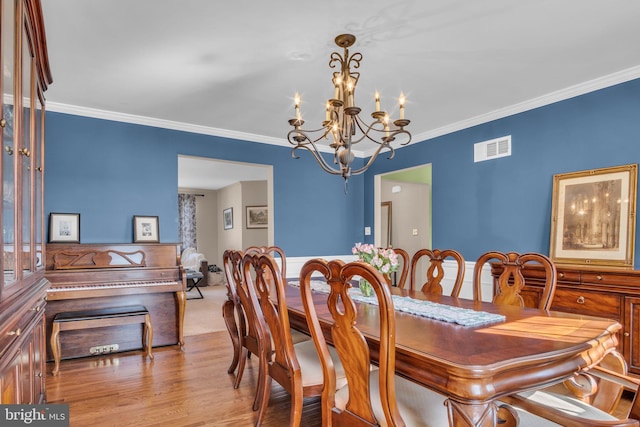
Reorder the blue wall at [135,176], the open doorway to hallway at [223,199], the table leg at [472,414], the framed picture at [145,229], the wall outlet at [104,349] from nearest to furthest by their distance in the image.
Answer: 1. the table leg at [472,414]
2. the wall outlet at [104,349]
3. the blue wall at [135,176]
4. the framed picture at [145,229]
5. the open doorway to hallway at [223,199]

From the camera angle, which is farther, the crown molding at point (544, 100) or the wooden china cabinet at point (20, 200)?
the crown molding at point (544, 100)

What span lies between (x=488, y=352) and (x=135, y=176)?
3.90 meters

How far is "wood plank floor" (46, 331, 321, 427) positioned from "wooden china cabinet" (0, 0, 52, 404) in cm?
53

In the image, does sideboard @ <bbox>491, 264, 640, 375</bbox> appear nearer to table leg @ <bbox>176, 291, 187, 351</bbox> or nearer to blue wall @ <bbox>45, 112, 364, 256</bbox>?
blue wall @ <bbox>45, 112, 364, 256</bbox>

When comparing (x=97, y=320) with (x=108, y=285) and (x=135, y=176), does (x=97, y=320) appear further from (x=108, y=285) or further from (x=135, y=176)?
(x=135, y=176)

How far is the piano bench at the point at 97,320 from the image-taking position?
123 inches

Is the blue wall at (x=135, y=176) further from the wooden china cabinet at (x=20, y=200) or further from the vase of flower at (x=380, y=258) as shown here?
the vase of flower at (x=380, y=258)

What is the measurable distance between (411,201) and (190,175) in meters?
4.46

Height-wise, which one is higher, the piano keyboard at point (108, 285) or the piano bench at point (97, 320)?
the piano keyboard at point (108, 285)

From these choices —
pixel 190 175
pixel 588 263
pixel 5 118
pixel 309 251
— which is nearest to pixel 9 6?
pixel 5 118

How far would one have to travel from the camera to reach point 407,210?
627cm

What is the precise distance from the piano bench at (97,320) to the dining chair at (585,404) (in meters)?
3.05

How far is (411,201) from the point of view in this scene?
6.22 metres

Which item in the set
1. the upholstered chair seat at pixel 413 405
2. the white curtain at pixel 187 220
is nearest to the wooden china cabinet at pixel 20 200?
the upholstered chair seat at pixel 413 405
